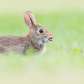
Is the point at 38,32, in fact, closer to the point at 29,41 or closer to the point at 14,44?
the point at 29,41

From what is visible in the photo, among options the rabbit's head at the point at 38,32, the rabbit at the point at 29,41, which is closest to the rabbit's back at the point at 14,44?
the rabbit at the point at 29,41

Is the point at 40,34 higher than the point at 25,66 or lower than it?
higher

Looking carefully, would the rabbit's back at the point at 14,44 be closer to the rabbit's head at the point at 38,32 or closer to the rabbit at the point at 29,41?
the rabbit at the point at 29,41

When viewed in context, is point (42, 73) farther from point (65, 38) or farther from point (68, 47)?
point (65, 38)

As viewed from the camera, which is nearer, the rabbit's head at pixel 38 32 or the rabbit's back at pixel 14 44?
the rabbit's back at pixel 14 44

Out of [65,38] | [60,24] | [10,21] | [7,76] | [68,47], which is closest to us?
[7,76]

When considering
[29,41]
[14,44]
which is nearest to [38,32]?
[29,41]

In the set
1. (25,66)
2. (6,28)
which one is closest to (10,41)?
(25,66)
